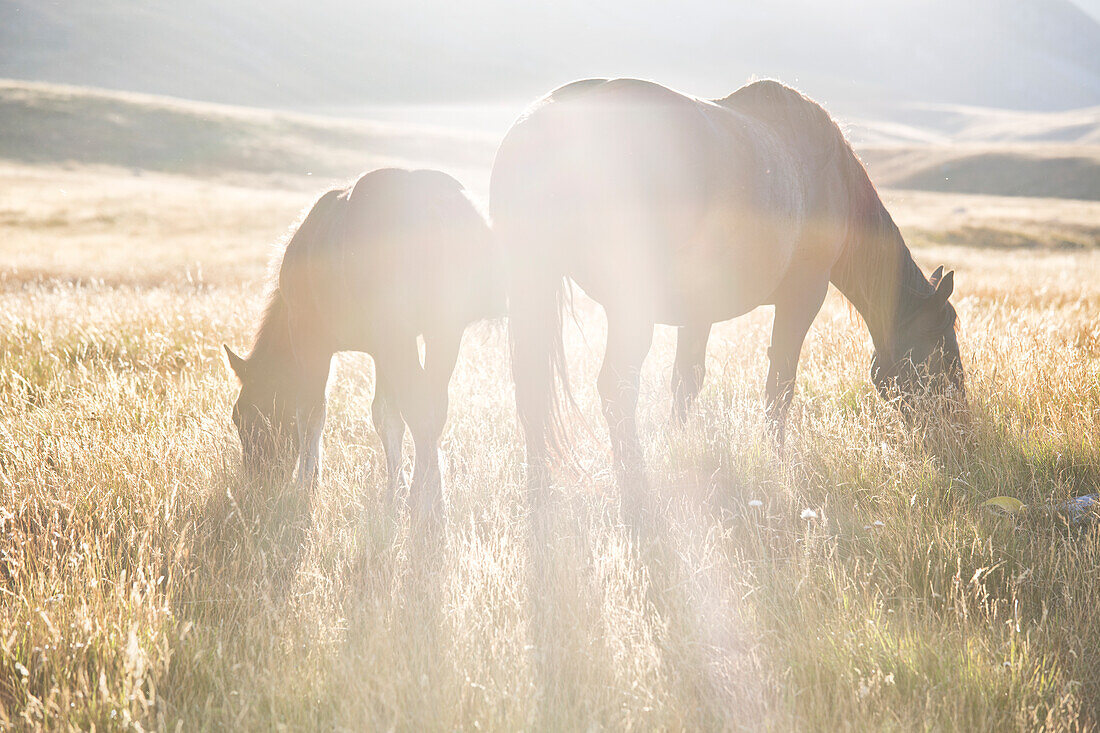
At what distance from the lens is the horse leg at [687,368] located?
15.1ft

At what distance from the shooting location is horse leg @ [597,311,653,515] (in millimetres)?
3439

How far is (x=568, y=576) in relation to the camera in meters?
2.65

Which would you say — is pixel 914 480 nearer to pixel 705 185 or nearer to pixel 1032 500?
pixel 1032 500

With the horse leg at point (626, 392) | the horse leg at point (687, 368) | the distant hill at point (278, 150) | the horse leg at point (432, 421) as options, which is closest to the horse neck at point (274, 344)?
the horse leg at point (432, 421)

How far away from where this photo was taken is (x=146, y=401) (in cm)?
478

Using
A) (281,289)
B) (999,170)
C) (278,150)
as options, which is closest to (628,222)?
(281,289)

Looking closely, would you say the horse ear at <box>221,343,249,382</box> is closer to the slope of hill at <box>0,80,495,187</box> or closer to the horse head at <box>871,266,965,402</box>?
the horse head at <box>871,266,965,402</box>

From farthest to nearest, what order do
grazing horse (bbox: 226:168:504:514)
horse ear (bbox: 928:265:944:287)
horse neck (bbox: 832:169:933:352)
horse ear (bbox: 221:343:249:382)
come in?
horse ear (bbox: 928:265:944:287)
horse neck (bbox: 832:169:933:352)
horse ear (bbox: 221:343:249:382)
grazing horse (bbox: 226:168:504:514)

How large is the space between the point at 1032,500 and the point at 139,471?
4511 mm

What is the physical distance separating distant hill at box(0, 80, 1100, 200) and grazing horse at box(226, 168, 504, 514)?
39.3 meters

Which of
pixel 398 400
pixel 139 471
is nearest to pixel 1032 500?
pixel 398 400

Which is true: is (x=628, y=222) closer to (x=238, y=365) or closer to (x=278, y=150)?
(x=238, y=365)

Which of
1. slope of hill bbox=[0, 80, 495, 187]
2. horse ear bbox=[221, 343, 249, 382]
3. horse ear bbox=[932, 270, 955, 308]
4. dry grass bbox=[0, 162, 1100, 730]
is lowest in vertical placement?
dry grass bbox=[0, 162, 1100, 730]

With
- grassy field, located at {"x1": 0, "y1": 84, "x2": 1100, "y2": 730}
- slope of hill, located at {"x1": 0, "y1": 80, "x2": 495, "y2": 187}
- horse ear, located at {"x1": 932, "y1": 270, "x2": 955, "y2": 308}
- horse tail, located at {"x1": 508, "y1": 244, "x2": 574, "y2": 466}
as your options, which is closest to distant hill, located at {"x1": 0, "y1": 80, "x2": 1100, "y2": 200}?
slope of hill, located at {"x1": 0, "y1": 80, "x2": 495, "y2": 187}
